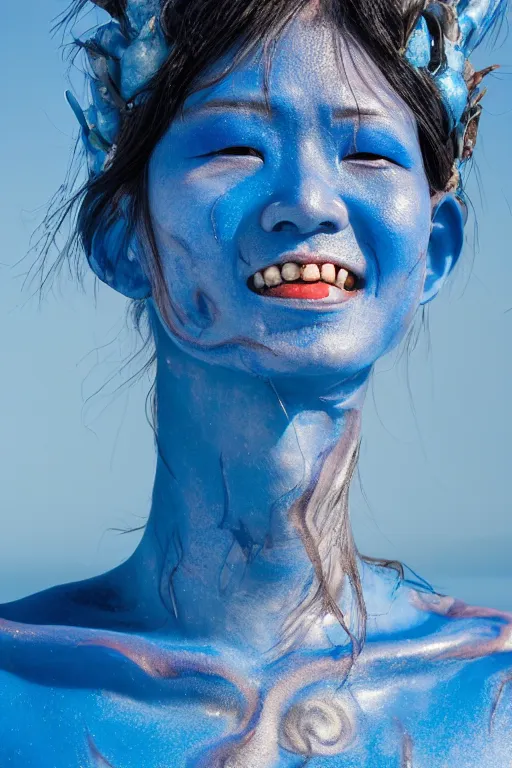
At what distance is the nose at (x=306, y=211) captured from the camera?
1.88 metres

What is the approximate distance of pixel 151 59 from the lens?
2.02 meters

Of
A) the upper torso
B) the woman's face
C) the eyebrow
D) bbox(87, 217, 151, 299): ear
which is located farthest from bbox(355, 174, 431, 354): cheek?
the upper torso

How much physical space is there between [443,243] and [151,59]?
0.57 meters

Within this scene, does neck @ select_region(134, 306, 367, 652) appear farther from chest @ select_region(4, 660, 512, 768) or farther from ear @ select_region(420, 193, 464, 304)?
ear @ select_region(420, 193, 464, 304)

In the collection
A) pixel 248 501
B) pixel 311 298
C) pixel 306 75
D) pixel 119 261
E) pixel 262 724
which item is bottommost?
pixel 262 724

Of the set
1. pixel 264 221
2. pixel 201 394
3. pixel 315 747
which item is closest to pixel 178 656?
pixel 315 747

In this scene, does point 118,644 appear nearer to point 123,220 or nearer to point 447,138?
point 123,220

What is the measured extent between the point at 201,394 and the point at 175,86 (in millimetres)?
465

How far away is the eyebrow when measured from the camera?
6.38 feet

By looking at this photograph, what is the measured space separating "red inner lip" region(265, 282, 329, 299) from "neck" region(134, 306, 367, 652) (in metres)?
0.15

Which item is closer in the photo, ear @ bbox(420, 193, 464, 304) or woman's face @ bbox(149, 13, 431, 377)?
woman's face @ bbox(149, 13, 431, 377)

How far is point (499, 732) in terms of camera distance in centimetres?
204

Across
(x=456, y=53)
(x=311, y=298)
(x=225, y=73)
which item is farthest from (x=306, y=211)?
(x=456, y=53)

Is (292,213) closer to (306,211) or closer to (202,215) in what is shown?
(306,211)
